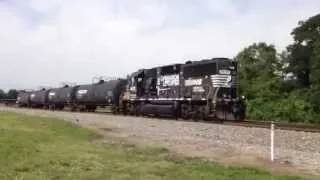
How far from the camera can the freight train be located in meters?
33.9

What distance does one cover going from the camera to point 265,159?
15.8m

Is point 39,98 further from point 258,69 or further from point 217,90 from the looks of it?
point 217,90

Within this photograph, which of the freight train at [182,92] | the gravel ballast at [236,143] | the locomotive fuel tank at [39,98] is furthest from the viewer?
the locomotive fuel tank at [39,98]

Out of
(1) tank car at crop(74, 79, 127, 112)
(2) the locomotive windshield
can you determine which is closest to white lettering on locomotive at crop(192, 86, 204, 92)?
(2) the locomotive windshield

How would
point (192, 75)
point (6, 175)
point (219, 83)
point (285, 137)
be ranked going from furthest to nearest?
point (192, 75), point (219, 83), point (285, 137), point (6, 175)

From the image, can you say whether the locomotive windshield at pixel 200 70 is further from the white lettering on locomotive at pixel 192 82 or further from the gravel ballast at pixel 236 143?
the gravel ballast at pixel 236 143

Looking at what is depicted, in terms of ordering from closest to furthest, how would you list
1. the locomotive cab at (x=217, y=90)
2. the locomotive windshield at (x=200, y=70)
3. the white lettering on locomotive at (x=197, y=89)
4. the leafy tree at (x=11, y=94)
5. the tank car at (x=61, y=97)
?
the locomotive cab at (x=217, y=90) < the locomotive windshield at (x=200, y=70) < the white lettering on locomotive at (x=197, y=89) < the tank car at (x=61, y=97) < the leafy tree at (x=11, y=94)

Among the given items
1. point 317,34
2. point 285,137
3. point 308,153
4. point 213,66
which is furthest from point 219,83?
point 317,34

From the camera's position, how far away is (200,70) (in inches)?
1403

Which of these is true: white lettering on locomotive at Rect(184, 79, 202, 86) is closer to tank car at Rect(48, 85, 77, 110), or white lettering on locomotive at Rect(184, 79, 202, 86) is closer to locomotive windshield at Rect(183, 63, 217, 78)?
locomotive windshield at Rect(183, 63, 217, 78)

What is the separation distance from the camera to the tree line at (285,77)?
46156mm

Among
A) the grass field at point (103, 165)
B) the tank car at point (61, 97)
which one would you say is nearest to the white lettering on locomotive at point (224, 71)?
the grass field at point (103, 165)

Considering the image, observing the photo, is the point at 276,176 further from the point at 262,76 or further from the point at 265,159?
the point at 262,76

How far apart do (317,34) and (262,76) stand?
7505 mm
